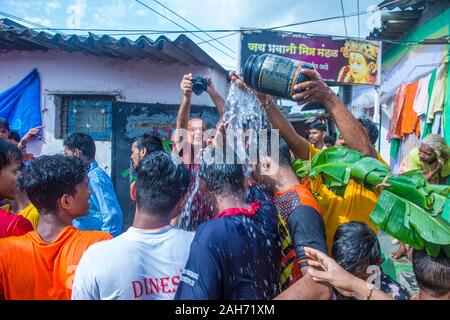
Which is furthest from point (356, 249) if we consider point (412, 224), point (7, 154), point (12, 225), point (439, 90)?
point (439, 90)

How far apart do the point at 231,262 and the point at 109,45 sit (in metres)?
4.31

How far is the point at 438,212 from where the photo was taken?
5.32 feet

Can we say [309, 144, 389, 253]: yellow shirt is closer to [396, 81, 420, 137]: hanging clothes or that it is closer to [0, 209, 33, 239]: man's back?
[0, 209, 33, 239]: man's back

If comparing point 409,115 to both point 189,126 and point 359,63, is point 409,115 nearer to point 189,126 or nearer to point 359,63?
point 359,63

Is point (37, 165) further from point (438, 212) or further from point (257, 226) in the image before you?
point (438, 212)

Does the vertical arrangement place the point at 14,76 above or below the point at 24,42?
below

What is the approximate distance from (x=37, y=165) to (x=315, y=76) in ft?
4.86

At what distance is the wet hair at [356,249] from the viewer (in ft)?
5.93

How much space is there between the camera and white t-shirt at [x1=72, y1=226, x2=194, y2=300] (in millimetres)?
1464

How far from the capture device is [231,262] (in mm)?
1470

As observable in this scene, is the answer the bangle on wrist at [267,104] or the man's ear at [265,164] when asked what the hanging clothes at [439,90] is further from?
the man's ear at [265,164]

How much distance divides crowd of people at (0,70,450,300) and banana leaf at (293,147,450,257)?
16 centimetres

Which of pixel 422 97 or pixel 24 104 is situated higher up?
pixel 422 97
